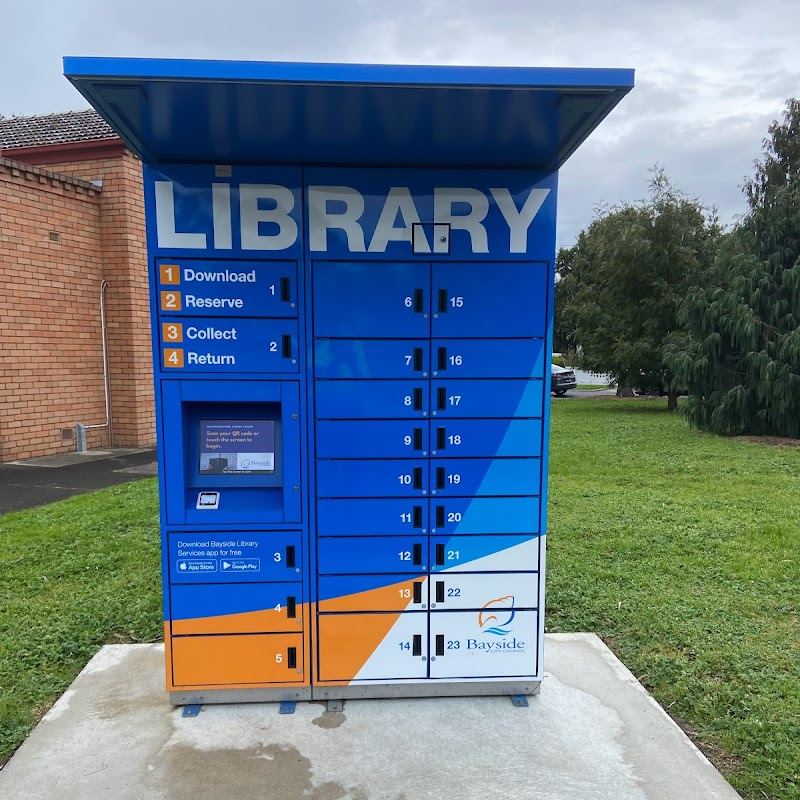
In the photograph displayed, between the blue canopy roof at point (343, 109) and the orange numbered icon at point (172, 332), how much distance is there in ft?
2.30

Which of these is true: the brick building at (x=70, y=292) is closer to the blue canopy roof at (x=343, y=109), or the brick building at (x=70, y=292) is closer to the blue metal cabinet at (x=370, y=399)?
the blue canopy roof at (x=343, y=109)

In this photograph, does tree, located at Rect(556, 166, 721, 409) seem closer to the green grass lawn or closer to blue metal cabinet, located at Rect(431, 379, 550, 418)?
the green grass lawn

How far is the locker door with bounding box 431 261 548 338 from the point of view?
284 cm

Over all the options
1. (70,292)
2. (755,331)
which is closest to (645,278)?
(755,331)

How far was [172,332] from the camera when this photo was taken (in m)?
2.77

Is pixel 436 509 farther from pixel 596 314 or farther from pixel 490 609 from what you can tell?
pixel 596 314

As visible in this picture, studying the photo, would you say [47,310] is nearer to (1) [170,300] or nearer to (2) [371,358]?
(1) [170,300]

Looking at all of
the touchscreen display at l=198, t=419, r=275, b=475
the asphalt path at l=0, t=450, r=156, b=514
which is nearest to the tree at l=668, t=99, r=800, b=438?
the asphalt path at l=0, t=450, r=156, b=514

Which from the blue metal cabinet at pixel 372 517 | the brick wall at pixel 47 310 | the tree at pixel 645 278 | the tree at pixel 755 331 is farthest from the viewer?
the tree at pixel 645 278

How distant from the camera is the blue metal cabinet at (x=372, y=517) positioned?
2922 millimetres

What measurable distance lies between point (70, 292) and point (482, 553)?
8420mm

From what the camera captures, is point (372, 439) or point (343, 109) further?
point (372, 439)

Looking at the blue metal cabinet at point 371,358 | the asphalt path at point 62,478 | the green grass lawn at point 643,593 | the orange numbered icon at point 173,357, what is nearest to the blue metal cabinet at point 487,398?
the blue metal cabinet at point 371,358

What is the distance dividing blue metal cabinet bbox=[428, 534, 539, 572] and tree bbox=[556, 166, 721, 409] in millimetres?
14464
